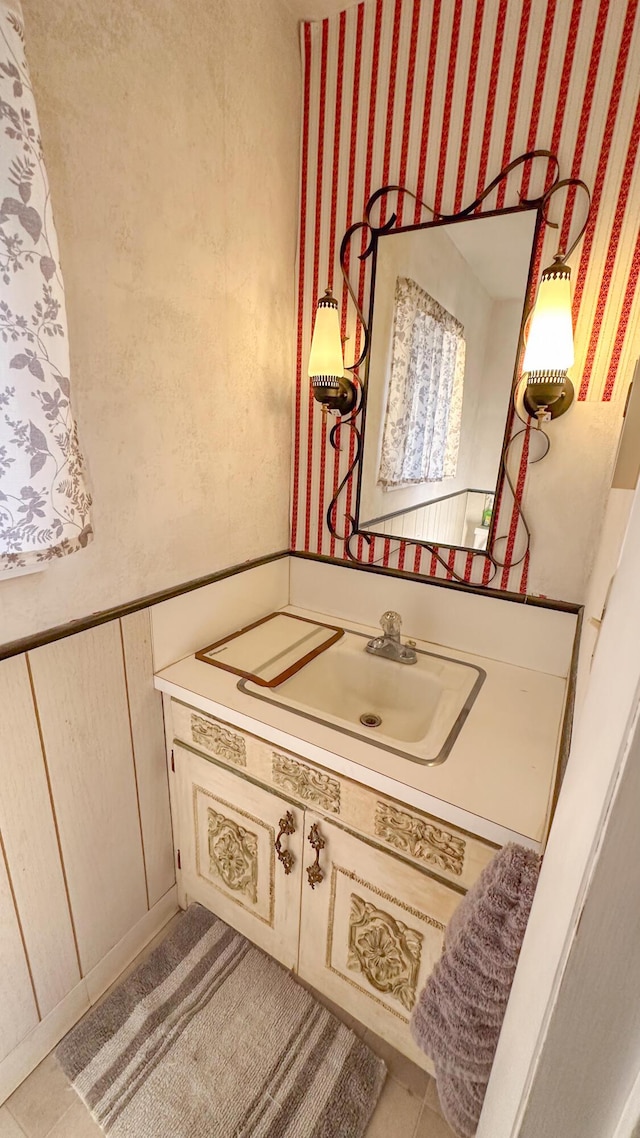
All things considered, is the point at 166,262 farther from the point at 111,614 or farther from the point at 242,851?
the point at 242,851

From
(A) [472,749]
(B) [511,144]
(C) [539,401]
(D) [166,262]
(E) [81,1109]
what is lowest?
(E) [81,1109]

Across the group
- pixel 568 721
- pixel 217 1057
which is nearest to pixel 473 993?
pixel 568 721

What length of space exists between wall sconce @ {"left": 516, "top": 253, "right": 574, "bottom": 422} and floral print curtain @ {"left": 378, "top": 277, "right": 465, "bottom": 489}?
0.19 metres

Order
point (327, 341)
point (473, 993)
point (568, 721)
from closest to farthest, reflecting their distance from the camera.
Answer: point (473, 993) → point (568, 721) → point (327, 341)

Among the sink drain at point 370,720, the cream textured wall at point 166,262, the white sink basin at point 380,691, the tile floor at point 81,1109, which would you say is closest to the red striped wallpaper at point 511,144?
the cream textured wall at point 166,262

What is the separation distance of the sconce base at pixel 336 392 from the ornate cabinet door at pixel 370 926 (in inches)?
40.8

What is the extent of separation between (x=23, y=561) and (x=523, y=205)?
1246mm

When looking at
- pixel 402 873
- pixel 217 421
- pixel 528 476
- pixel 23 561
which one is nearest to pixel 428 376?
pixel 528 476

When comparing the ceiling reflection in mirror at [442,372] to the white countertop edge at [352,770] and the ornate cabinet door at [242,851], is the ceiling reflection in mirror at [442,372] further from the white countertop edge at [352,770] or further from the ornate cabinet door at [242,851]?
the ornate cabinet door at [242,851]

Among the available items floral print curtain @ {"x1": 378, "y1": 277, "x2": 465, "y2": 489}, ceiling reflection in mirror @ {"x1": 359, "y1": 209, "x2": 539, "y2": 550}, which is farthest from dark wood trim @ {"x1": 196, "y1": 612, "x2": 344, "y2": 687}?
floral print curtain @ {"x1": 378, "y1": 277, "x2": 465, "y2": 489}

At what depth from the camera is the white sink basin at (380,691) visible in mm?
1026

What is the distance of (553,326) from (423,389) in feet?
1.13

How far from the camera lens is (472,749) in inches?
35.6

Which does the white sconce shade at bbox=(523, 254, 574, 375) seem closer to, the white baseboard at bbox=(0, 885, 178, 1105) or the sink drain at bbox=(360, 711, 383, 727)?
the sink drain at bbox=(360, 711, 383, 727)
